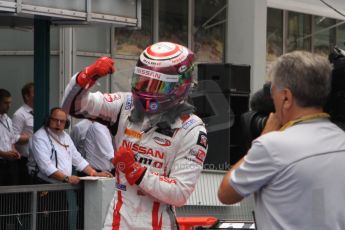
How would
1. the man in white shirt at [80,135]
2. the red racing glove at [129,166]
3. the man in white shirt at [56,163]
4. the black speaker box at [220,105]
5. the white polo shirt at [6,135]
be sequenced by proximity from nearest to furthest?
the red racing glove at [129,166] < the man in white shirt at [56,163] < the white polo shirt at [6,135] < the man in white shirt at [80,135] < the black speaker box at [220,105]

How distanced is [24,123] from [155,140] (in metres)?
5.94

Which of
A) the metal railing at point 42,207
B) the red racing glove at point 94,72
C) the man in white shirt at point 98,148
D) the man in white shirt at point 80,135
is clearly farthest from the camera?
the man in white shirt at point 80,135

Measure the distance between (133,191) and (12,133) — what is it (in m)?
5.64

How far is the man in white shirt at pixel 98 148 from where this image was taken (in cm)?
981

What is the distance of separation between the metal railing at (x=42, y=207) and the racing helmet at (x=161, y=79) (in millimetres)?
3448

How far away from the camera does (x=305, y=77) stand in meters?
2.92

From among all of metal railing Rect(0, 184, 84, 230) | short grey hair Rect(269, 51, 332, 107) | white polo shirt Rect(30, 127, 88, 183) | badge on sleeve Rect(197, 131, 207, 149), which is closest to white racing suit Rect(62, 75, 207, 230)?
badge on sleeve Rect(197, 131, 207, 149)

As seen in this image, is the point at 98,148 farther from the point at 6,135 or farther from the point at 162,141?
the point at 162,141

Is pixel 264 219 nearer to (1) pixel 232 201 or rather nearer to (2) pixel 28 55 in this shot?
(1) pixel 232 201

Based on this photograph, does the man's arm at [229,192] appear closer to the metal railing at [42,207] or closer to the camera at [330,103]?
the camera at [330,103]

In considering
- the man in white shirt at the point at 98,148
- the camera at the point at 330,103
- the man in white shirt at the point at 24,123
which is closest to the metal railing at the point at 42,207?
the man in white shirt at the point at 24,123

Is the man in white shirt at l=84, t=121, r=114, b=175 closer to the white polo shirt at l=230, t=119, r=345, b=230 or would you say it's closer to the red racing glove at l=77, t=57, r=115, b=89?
the red racing glove at l=77, t=57, r=115, b=89

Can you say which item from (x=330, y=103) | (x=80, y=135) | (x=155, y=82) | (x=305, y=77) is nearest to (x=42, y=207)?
(x=80, y=135)

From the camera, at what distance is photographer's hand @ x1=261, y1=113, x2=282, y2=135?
3.10 metres
